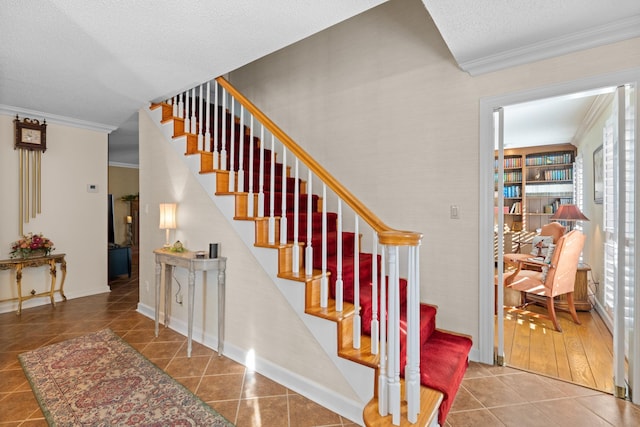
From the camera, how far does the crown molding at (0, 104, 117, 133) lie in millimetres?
3705

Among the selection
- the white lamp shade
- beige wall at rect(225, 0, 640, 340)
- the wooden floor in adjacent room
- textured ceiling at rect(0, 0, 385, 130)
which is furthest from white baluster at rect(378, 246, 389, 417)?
the white lamp shade

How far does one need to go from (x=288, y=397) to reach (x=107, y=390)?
1.32 m

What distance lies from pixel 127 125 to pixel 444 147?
4.73m

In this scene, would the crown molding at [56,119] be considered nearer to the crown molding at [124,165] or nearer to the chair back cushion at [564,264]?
the crown molding at [124,165]

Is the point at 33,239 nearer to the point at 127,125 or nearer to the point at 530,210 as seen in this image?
the point at 127,125

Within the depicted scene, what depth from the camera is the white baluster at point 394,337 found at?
151 centimetres

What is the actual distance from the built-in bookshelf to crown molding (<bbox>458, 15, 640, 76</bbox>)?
443 cm

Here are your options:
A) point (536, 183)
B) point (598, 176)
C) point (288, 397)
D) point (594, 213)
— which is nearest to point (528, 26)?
point (598, 176)

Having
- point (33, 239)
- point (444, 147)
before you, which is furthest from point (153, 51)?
point (33, 239)

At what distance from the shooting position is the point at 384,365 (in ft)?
5.24

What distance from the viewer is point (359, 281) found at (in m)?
2.25

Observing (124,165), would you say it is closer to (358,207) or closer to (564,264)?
(358,207)

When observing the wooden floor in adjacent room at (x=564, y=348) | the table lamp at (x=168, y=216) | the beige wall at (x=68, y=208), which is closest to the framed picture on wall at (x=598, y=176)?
the wooden floor in adjacent room at (x=564, y=348)

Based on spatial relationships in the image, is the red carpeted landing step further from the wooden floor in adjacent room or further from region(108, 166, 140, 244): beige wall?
region(108, 166, 140, 244): beige wall
